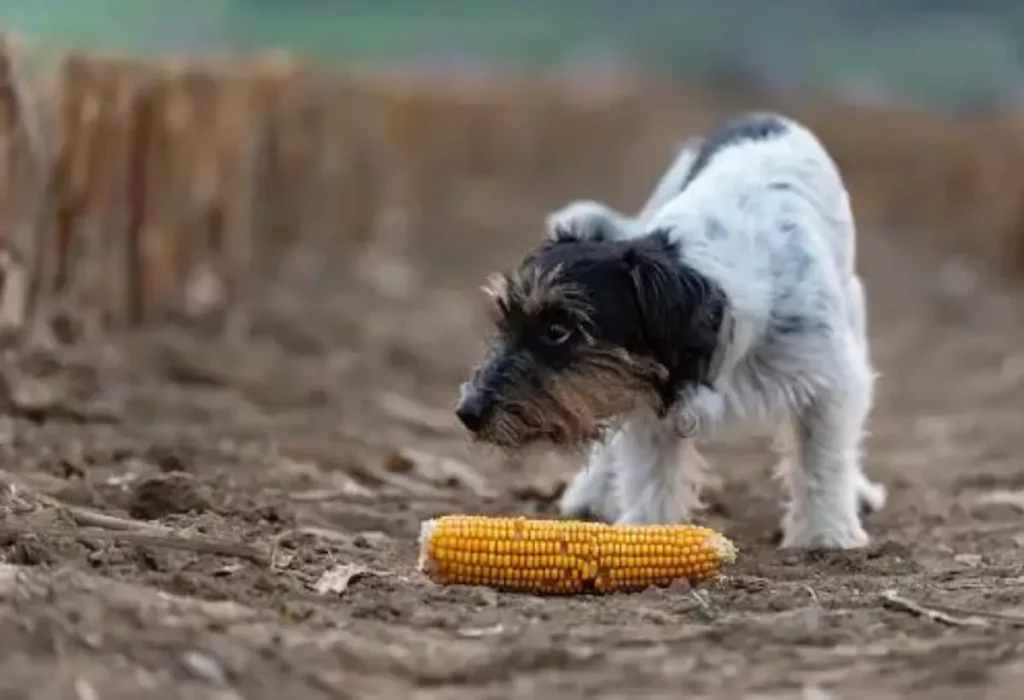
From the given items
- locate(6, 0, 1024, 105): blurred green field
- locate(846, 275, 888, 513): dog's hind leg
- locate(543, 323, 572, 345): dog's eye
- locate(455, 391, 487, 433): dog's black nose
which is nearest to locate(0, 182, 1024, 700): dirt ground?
locate(846, 275, 888, 513): dog's hind leg

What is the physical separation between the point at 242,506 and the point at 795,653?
103 inches

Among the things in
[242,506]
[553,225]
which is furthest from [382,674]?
[553,225]

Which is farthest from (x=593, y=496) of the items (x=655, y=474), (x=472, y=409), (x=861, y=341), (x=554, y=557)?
(x=554, y=557)

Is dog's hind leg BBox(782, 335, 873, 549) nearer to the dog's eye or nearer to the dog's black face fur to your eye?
the dog's black face fur

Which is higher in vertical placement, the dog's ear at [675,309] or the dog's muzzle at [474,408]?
the dog's ear at [675,309]

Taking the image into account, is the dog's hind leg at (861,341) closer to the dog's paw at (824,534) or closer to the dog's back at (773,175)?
the dog's back at (773,175)

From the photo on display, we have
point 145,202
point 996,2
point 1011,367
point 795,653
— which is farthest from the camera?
point 996,2

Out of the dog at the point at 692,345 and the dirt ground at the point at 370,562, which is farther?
the dog at the point at 692,345

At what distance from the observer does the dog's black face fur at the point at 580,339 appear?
257 inches

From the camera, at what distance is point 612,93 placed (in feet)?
99.6

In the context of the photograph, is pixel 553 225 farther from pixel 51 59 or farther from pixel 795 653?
pixel 51 59

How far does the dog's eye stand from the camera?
6578 mm

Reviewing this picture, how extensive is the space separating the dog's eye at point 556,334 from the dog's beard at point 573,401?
83 mm

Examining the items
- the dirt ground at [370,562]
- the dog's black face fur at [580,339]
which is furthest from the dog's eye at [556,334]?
the dirt ground at [370,562]
